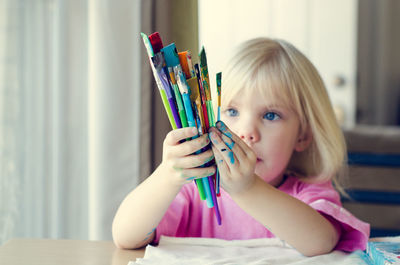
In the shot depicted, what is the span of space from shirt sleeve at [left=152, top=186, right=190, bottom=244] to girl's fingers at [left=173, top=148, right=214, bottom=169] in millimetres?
284

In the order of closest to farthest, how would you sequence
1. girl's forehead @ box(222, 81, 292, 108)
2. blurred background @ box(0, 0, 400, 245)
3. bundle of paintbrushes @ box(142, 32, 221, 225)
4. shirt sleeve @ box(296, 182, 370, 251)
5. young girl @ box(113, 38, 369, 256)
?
1. bundle of paintbrushes @ box(142, 32, 221, 225)
2. young girl @ box(113, 38, 369, 256)
3. shirt sleeve @ box(296, 182, 370, 251)
4. girl's forehead @ box(222, 81, 292, 108)
5. blurred background @ box(0, 0, 400, 245)

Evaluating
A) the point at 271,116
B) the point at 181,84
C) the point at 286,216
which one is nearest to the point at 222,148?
the point at 181,84

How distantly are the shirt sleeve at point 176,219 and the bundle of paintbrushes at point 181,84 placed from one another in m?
0.29

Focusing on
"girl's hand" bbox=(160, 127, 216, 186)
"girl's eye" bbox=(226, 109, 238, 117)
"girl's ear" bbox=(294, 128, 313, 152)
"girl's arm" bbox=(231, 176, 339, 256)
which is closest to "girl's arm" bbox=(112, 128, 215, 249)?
"girl's hand" bbox=(160, 127, 216, 186)

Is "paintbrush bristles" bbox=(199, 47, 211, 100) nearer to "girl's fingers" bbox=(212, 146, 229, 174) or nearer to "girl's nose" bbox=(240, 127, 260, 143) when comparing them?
"girl's fingers" bbox=(212, 146, 229, 174)

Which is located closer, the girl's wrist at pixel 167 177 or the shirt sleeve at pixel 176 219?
the girl's wrist at pixel 167 177

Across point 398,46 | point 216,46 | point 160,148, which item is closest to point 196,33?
point 160,148

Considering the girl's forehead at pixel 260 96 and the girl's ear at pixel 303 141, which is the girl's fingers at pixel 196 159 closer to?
the girl's forehead at pixel 260 96

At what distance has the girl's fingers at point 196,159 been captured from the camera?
0.69 m

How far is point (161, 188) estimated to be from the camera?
32.1 inches

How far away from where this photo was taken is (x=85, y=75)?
4.76ft

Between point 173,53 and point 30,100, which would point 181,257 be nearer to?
point 173,53

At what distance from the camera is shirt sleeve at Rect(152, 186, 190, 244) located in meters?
0.95

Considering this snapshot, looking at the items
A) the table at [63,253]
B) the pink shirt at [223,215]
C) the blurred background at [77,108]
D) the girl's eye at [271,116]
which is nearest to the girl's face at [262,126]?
the girl's eye at [271,116]
